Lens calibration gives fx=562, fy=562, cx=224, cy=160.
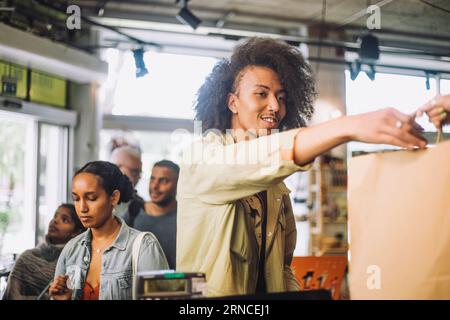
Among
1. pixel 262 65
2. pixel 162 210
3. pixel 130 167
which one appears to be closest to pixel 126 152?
pixel 130 167

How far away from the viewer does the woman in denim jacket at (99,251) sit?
1.66 m

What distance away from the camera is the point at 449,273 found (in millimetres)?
1262

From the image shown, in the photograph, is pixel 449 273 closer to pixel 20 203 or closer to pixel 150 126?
pixel 150 126

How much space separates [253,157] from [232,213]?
0.92ft

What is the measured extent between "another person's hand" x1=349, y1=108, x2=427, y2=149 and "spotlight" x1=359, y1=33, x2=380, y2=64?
1.07 meters

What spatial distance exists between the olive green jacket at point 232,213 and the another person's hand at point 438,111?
0.33 metres

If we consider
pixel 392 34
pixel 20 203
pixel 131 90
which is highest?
pixel 392 34

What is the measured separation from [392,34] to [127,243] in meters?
1.29

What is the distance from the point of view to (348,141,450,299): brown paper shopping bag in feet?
4.08

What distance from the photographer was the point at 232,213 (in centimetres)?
141

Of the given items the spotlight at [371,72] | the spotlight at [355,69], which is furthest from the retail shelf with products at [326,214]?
the spotlight at [371,72]

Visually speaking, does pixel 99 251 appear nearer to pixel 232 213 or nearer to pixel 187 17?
pixel 232 213

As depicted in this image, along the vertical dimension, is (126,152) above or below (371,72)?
below
